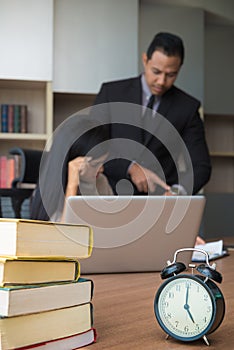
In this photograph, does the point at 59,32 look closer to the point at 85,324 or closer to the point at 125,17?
the point at 125,17

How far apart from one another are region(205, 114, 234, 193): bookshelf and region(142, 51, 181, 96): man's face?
7.52 ft

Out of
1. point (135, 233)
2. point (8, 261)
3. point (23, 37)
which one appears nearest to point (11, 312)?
point (8, 261)

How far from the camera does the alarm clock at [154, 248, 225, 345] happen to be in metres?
0.68

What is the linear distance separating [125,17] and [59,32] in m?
0.54

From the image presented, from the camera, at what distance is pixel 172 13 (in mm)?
4891

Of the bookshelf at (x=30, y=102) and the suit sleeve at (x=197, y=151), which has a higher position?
the bookshelf at (x=30, y=102)

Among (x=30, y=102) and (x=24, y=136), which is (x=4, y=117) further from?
(x=30, y=102)

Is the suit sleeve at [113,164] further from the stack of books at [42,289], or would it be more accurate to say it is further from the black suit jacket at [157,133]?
the stack of books at [42,289]

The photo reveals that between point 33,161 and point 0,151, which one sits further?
point 0,151

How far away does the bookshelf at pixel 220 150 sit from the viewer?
5.40m

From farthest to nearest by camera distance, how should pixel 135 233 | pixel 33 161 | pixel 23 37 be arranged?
pixel 23 37 → pixel 33 161 → pixel 135 233

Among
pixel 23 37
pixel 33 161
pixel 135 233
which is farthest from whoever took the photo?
pixel 23 37

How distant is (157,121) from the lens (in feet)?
10.3

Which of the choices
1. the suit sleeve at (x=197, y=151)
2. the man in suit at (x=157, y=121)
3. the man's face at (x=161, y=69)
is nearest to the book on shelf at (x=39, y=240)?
the man in suit at (x=157, y=121)
